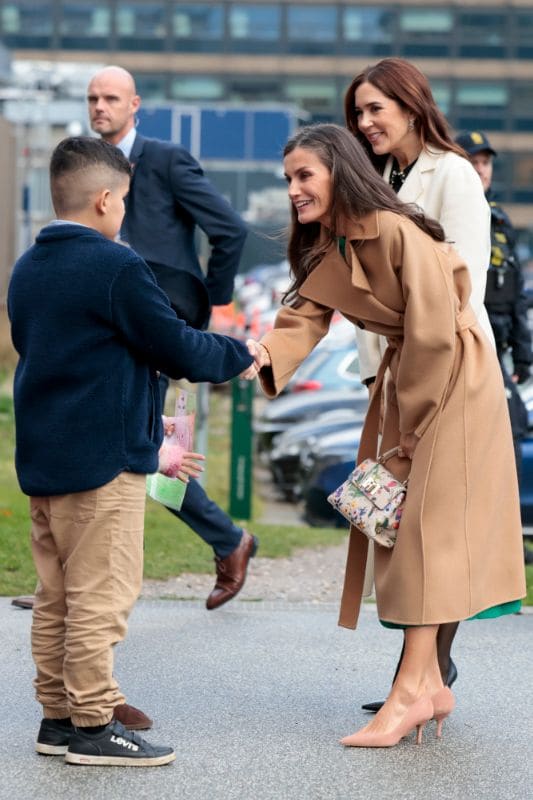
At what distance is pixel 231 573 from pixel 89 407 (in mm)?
2428

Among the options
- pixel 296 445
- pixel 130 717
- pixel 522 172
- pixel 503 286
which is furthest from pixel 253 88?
pixel 130 717

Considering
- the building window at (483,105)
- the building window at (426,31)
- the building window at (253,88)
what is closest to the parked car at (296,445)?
the building window at (483,105)

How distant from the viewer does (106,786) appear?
4.10 m

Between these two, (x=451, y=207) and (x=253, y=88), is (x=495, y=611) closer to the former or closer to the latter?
(x=451, y=207)

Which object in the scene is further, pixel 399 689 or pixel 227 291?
pixel 227 291

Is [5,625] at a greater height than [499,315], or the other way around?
[499,315]

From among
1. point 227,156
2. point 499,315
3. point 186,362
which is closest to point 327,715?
point 186,362

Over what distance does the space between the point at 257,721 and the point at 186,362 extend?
1267 mm

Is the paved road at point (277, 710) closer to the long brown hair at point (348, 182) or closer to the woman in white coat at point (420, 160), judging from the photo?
the woman in white coat at point (420, 160)

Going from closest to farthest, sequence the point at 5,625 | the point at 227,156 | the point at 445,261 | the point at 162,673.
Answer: the point at 445,261 < the point at 162,673 < the point at 5,625 < the point at 227,156

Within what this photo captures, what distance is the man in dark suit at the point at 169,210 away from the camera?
614 centimetres

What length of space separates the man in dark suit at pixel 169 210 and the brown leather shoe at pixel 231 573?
0.54 ft

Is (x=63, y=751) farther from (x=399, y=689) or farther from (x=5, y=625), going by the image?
(x=5, y=625)

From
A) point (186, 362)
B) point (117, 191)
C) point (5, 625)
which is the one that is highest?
point (117, 191)
